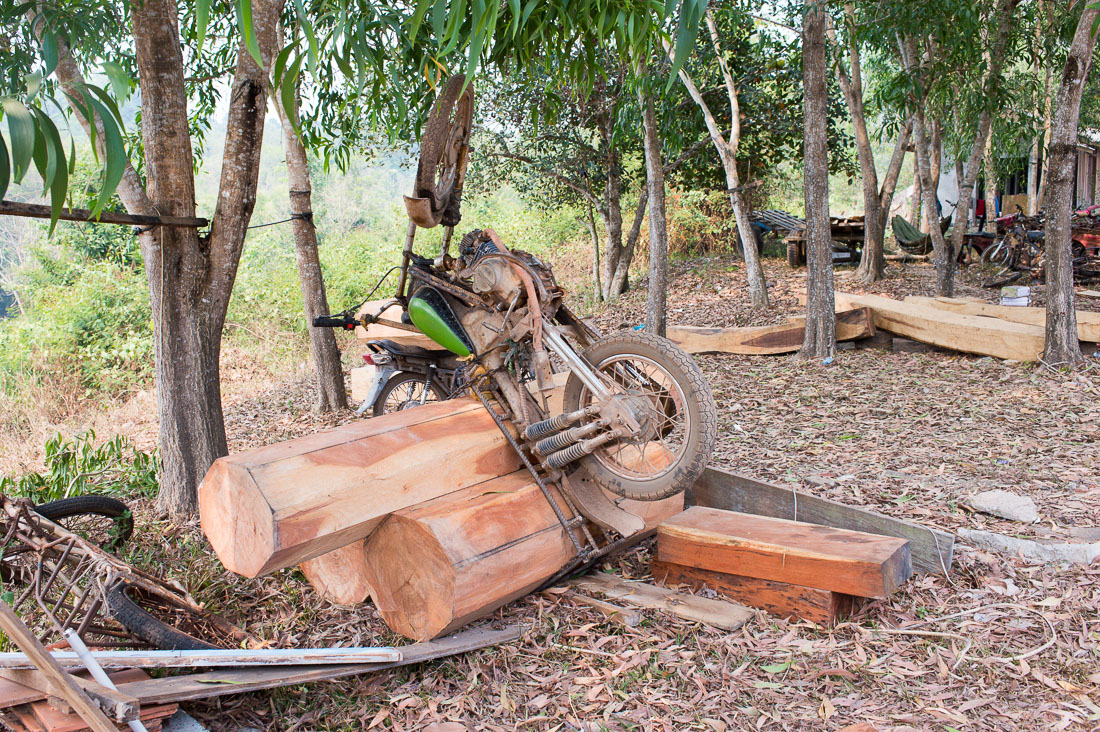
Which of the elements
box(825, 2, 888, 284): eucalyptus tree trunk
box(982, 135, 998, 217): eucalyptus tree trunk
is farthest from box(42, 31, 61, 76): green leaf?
box(982, 135, 998, 217): eucalyptus tree trunk

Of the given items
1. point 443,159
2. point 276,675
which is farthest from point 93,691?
point 443,159

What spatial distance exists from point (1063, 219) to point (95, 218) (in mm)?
6516

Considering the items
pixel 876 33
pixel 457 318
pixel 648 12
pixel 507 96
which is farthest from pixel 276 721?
pixel 507 96

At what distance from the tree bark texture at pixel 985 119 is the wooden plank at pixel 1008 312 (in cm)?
143

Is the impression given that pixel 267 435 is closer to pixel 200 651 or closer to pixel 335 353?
pixel 335 353

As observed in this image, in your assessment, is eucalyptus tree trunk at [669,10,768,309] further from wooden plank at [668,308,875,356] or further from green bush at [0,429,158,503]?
green bush at [0,429,158,503]

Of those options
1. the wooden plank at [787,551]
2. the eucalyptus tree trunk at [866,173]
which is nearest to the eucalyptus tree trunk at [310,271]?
the wooden plank at [787,551]

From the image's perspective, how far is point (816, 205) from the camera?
726 centimetres

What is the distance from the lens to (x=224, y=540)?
3018 millimetres

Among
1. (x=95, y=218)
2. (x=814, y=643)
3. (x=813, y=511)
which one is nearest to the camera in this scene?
(x=95, y=218)

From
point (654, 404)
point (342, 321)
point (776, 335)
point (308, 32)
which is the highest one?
point (308, 32)

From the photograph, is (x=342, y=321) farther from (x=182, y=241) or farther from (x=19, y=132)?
(x=19, y=132)

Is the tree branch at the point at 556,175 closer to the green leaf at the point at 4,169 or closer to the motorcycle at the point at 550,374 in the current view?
the motorcycle at the point at 550,374

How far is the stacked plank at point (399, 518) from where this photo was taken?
2916mm
